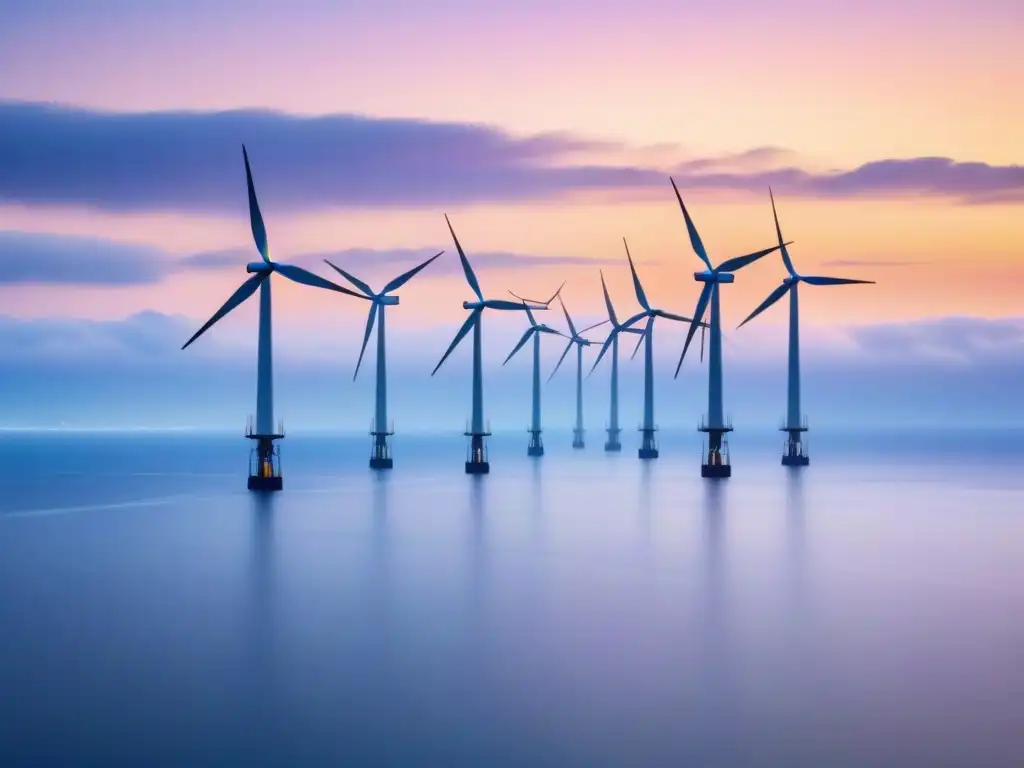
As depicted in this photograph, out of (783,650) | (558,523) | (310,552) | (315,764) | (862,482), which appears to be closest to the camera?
(315,764)

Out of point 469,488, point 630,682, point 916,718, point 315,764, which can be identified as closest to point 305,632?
point 630,682

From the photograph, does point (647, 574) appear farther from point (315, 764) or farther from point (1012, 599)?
point (315, 764)

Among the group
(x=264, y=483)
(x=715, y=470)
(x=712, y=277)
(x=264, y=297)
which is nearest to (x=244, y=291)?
(x=264, y=297)

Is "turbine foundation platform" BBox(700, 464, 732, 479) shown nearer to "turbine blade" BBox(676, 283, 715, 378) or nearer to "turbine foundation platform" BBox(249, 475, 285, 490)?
"turbine blade" BBox(676, 283, 715, 378)

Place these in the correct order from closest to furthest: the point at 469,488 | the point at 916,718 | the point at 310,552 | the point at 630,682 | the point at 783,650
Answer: the point at 916,718
the point at 630,682
the point at 783,650
the point at 310,552
the point at 469,488

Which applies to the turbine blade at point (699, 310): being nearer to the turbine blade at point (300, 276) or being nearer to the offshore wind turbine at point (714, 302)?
the offshore wind turbine at point (714, 302)

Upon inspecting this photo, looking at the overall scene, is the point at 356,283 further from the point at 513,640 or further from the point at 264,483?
the point at 513,640
